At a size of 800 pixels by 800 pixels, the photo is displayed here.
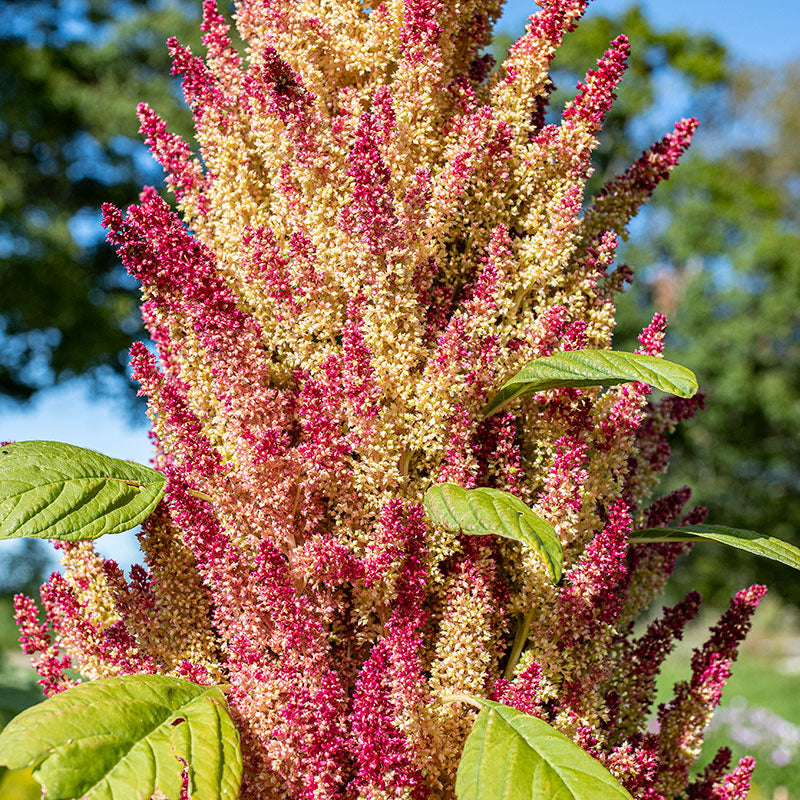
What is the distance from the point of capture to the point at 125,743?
1167 mm

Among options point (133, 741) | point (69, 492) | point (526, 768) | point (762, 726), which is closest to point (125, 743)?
point (133, 741)

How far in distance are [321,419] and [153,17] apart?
19.1 m

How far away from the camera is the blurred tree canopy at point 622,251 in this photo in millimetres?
16406

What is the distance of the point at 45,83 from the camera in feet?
59.6

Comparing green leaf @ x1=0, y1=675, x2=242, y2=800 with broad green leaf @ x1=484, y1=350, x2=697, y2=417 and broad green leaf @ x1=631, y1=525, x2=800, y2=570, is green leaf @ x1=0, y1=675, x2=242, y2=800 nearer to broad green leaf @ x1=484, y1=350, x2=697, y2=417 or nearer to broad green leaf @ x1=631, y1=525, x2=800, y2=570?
broad green leaf @ x1=484, y1=350, x2=697, y2=417

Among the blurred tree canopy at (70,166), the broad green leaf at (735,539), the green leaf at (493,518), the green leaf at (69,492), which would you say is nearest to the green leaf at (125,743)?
the green leaf at (69,492)

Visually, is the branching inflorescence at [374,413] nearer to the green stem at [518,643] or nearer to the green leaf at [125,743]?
the green stem at [518,643]

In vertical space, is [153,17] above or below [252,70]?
above

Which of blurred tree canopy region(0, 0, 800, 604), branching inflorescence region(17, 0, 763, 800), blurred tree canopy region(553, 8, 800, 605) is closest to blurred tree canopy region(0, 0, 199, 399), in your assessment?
blurred tree canopy region(0, 0, 800, 604)

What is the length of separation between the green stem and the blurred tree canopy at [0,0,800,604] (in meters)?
15.1

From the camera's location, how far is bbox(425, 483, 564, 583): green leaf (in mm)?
1191

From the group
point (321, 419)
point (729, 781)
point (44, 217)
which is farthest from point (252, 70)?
point (44, 217)

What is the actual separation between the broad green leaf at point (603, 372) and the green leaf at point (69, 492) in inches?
23.5

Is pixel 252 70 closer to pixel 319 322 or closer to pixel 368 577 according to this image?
pixel 319 322
